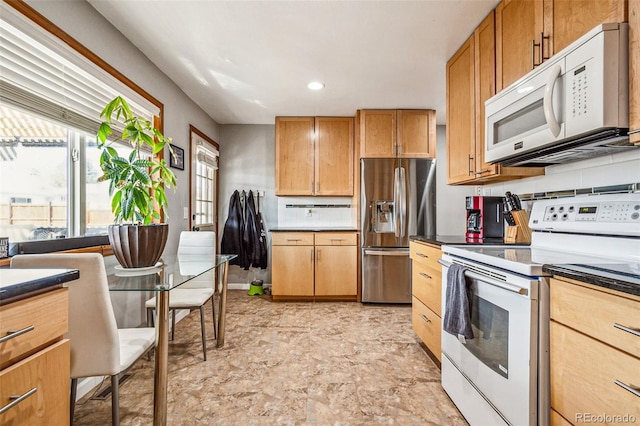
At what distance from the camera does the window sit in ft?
4.79

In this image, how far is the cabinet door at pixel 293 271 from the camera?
12.7 feet

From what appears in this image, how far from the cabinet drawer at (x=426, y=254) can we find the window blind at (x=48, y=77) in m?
2.33

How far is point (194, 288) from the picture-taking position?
2.72 metres

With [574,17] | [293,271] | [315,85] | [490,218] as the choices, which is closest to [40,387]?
[574,17]

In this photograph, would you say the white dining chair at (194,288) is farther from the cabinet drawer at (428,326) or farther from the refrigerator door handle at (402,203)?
the refrigerator door handle at (402,203)

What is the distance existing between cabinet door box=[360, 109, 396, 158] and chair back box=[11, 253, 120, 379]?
3.06m

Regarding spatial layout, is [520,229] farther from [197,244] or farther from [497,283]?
[197,244]

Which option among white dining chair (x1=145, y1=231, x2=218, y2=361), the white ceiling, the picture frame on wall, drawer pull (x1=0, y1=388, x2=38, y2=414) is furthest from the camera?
the picture frame on wall

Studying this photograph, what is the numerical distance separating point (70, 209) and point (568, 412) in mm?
2549

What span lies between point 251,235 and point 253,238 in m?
0.05

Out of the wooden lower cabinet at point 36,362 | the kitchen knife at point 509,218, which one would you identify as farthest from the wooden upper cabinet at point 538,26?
the wooden lower cabinet at point 36,362

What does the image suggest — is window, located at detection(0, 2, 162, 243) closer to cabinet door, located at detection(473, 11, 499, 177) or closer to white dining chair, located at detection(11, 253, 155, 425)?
white dining chair, located at detection(11, 253, 155, 425)

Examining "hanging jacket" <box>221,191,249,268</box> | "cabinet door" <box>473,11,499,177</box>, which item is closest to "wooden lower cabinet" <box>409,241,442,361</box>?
"cabinet door" <box>473,11,499,177</box>

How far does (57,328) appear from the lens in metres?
0.94
